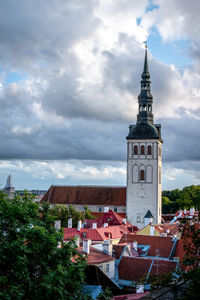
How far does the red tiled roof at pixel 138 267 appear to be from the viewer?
99.8 feet

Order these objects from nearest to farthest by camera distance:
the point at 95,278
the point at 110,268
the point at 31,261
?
the point at 31,261 < the point at 95,278 < the point at 110,268

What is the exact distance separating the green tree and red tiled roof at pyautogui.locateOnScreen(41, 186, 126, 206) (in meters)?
54.8

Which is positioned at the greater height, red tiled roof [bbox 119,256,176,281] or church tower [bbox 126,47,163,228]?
church tower [bbox 126,47,163,228]

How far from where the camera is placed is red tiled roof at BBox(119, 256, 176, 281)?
3041cm

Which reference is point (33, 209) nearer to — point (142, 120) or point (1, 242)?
point (1, 242)

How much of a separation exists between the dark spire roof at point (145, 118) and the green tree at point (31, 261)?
167ft

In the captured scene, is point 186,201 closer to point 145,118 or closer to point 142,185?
point 142,185

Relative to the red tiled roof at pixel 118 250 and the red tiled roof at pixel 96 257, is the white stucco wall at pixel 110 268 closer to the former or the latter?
the red tiled roof at pixel 96 257

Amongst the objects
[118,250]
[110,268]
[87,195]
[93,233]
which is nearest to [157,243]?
[118,250]

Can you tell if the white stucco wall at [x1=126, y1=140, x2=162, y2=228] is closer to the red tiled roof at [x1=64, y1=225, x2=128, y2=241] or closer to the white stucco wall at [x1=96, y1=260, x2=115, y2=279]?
the red tiled roof at [x1=64, y1=225, x2=128, y2=241]

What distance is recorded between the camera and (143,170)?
68812 millimetres

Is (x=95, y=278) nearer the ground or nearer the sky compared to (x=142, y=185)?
nearer the ground

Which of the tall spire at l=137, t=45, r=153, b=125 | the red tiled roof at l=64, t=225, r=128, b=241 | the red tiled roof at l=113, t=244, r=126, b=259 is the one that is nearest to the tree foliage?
the tall spire at l=137, t=45, r=153, b=125

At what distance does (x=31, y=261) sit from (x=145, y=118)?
55.2 meters
